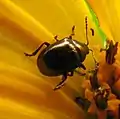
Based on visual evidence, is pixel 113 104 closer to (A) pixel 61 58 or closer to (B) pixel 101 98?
(B) pixel 101 98

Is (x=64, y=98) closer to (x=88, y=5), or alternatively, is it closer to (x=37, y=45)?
(x=37, y=45)

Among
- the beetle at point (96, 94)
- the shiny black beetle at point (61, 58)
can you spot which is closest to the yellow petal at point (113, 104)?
the beetle at point (96, 94)

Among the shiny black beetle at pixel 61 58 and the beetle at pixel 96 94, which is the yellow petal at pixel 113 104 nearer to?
the beetle at pixel 96 94

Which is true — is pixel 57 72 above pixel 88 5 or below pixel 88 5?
below

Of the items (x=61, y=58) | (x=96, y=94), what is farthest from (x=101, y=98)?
(x=61, y=58)

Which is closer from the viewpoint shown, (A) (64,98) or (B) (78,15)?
(A) (64,98)

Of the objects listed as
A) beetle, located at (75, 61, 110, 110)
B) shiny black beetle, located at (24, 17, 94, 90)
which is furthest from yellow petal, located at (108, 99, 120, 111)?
shiny black beetle, located at (24, 17, 94, 90)

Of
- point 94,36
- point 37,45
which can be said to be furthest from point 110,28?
point 37,45

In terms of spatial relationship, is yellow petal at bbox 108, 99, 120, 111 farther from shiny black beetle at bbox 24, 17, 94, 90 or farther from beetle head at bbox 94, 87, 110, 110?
shiny black beetle at bbox 24, 17, 94, 90

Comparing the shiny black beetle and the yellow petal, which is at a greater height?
the shiny black beetle

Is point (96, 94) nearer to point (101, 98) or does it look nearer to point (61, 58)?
point (101, 98)

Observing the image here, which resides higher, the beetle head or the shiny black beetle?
the shiny black beetle
